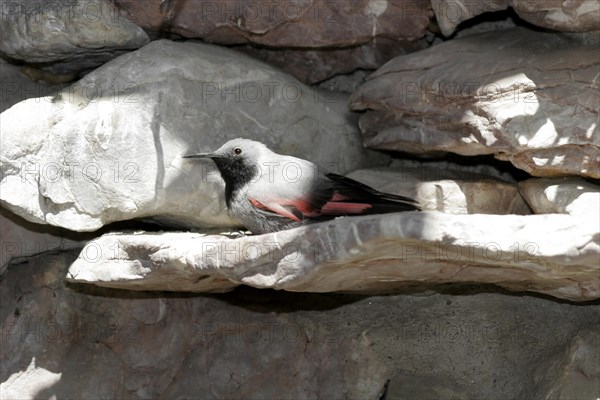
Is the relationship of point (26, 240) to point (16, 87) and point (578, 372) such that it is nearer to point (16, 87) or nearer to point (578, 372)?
point (16, 87)

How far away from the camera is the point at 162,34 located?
14.5 ft

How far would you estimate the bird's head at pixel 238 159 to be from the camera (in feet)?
12.7

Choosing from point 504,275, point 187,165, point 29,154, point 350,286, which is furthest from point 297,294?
point 29,154

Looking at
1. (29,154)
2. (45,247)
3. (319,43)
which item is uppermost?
(319,43)

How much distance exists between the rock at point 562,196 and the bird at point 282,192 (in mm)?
532

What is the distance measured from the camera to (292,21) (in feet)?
14.1

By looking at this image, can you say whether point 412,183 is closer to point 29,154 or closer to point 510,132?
point 510,132

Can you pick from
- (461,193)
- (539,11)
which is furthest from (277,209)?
(539,11)

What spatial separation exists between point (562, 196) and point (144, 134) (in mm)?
1911

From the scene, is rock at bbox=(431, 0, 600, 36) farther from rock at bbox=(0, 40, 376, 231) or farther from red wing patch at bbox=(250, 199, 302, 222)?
red wing patch at bbox=(250, 199, 302, 222)

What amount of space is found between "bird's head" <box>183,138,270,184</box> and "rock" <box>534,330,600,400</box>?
166cm

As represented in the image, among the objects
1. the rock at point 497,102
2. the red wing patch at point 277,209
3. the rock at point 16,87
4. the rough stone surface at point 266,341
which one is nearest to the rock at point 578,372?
the rough stone surface at point 266,341

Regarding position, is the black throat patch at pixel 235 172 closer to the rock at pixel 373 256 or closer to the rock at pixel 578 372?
the rock at pixel 373 256

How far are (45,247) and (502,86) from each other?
2.57 metres
